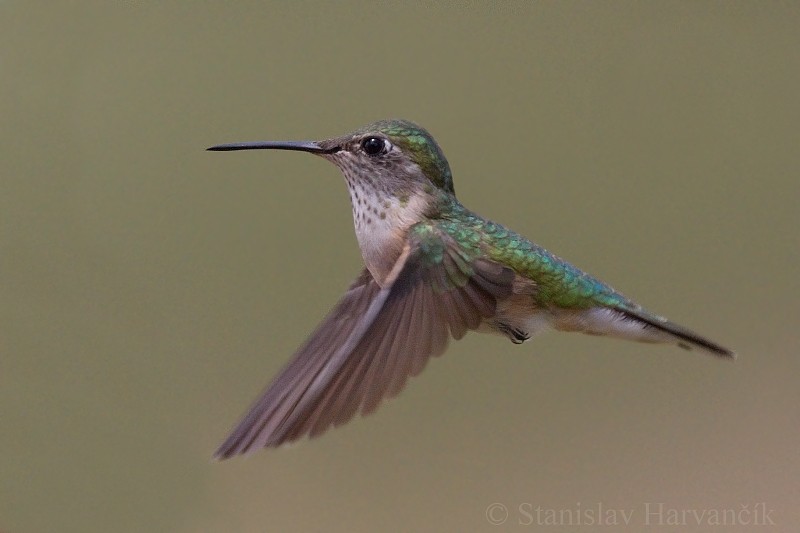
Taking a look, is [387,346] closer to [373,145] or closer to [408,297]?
[408,297]

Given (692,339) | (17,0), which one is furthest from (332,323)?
(17,0)

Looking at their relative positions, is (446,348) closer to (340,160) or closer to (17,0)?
(340,160)

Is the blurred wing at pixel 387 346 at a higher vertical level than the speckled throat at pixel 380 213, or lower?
lower

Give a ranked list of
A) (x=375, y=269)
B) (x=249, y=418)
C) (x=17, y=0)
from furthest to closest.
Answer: (x=17, y=0), (x=375, y=269), (x=249, y=418)

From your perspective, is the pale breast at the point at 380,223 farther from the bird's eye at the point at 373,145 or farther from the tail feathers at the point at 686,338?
the tail feathers at the point at 686,338

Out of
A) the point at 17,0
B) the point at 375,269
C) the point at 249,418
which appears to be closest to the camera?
the point at 249,418

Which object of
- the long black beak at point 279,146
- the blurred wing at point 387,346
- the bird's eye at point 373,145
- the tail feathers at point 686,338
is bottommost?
the blurred wing at point 387,346

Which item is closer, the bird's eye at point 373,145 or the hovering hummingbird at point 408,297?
the hovering hummingbird at point 408,297

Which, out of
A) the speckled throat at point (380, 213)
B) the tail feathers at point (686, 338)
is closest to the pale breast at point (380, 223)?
the speckled throat at point (380, 213)
